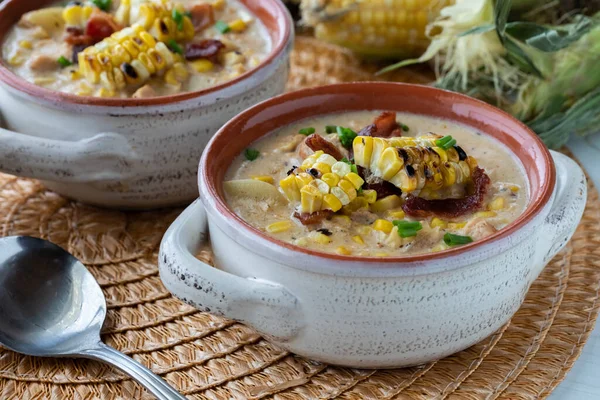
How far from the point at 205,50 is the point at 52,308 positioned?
0.94 metres

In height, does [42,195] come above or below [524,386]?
below

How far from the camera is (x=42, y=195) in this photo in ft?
8.26

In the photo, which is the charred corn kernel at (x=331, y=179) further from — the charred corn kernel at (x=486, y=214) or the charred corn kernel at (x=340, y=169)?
the charred corn kernel at (x=486, y=214)

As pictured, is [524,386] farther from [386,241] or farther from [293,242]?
[293,242]

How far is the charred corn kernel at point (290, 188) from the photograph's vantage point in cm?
185

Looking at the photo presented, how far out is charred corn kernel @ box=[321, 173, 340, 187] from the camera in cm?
180

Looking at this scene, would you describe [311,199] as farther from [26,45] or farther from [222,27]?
[26,45]

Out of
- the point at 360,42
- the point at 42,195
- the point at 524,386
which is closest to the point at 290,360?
the point at 524,386

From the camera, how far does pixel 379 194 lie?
1883 millimetres

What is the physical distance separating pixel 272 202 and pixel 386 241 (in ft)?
0.97

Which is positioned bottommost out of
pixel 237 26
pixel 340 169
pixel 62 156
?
pixel 62 156

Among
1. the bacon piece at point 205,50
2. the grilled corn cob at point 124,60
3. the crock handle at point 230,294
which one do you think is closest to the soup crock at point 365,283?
the crock handle at point 230,294

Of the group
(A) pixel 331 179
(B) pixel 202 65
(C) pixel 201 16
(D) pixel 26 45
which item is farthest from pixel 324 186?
(D) pixel 26 45

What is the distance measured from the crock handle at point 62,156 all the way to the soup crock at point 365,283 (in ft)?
1.32
